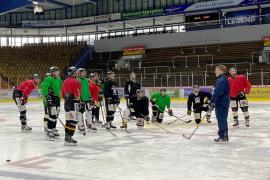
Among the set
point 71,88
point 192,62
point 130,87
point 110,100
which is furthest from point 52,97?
point 192,62

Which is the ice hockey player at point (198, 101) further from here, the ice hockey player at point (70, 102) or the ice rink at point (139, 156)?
the ice hockey player at point (70, 102)

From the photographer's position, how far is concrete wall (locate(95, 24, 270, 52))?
96.8ft

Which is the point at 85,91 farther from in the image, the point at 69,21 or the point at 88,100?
the point at 69,21

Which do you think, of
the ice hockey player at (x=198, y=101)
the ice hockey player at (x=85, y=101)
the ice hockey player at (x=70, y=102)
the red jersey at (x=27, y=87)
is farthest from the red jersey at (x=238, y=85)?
the red jersey at (x=27, y=87)

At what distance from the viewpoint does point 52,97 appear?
8.86 m

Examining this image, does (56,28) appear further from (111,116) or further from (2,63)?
(111,116)

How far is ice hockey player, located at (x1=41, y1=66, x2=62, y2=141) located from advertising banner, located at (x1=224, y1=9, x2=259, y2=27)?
929 inches

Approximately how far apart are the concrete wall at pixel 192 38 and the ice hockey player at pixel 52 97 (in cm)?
2297

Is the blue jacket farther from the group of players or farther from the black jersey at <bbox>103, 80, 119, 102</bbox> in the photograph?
the black jersey at <bbox>103, 80, 119, 102</bbox>

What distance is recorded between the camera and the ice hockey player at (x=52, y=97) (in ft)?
28.9

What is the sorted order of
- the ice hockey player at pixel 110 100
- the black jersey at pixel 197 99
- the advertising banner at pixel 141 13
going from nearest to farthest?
the ice hockey player at pixel 110 100
the black jersey at pixel 197 99
the advertising banner at pixel 141 13

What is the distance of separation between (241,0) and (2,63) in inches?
798

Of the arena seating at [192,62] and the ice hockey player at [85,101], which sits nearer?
the ice hockey player at [85,101]

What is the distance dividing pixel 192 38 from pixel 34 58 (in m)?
14.4
